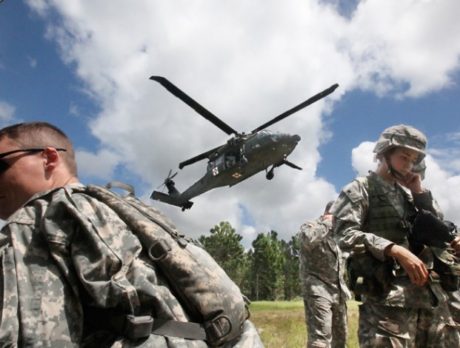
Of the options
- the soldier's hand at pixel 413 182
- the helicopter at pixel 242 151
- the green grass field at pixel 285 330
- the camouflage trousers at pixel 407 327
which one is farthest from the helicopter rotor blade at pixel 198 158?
the camouflage trousers at pixel 407 327

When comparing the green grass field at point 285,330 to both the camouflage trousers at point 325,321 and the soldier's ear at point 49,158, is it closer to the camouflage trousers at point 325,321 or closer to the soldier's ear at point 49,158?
the camouflage trousers at point 325,321

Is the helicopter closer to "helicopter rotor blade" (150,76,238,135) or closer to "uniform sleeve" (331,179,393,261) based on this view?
"helicopter rotor blade" (150,76,238,135)

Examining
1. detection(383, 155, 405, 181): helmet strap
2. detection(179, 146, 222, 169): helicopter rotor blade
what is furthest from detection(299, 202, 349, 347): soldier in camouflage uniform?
detection(179, 146, 222, 169): helicopter rotor blade

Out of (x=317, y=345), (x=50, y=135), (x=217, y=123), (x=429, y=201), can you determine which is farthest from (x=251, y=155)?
(x=50, y=135)

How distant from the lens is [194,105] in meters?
21.1

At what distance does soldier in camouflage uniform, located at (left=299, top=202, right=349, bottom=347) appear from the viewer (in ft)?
24.5

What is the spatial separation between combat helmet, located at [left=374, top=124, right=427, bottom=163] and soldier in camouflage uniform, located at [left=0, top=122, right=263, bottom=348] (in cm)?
276

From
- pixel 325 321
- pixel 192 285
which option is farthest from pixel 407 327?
pixel 325 321

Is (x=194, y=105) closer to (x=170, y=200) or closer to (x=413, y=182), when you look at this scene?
(x=170, y=200)

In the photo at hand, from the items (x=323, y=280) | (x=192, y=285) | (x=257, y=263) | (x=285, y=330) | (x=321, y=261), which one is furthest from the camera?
(x=257, y=263)

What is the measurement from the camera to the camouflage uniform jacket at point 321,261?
7.72 metres

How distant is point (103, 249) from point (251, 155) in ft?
65.3

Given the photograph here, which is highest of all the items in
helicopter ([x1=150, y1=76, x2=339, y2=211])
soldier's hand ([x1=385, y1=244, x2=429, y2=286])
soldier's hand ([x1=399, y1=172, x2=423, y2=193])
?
helicopter ([x1=150, y1=76, x2=339, y2=211])

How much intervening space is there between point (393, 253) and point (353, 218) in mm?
487
